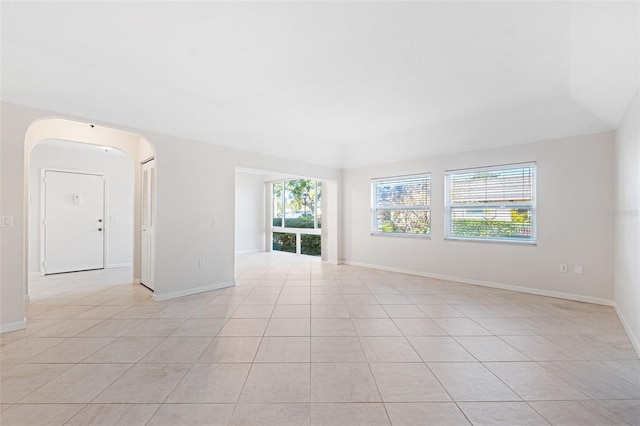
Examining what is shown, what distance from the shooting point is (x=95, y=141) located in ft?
14.3

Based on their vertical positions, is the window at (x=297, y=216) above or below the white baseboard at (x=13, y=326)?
above

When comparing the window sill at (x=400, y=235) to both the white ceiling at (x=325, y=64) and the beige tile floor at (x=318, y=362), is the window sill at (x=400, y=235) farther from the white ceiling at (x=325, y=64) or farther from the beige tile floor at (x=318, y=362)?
the white ceiling at (x=325, y=64)

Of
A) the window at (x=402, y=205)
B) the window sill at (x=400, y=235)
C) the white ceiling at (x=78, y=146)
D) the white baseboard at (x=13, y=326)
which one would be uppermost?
the white ceiling at (x=78, y=146)

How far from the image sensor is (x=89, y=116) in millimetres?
3248

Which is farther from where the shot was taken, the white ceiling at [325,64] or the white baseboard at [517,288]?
the white baseboard at [517,288]

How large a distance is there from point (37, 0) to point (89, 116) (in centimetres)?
146

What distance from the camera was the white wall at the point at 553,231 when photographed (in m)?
3.70

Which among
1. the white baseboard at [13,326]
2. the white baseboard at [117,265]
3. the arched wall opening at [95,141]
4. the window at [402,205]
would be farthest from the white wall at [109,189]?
the window at [402,205]

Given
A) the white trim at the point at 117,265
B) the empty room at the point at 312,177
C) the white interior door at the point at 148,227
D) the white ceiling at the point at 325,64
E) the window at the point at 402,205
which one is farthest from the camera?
the white trim at the point at 117,265

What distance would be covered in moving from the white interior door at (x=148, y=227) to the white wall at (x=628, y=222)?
572cm

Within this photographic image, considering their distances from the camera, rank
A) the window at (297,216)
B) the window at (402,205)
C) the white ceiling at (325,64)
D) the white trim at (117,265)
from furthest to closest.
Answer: the window at (297,216), the white trim at (117,265), the window at (402,205), the white ceiling at (325,64)

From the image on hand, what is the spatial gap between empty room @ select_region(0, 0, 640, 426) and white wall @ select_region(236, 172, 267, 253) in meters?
3.27

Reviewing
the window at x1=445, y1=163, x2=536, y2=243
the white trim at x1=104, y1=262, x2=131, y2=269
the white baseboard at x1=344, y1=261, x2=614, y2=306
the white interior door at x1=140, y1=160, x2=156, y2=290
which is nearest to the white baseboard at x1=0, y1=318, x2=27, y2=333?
the white interior door at x1=140, y1=160, x2=156, y2=290

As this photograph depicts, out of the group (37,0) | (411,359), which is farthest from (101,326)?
(411,359)
